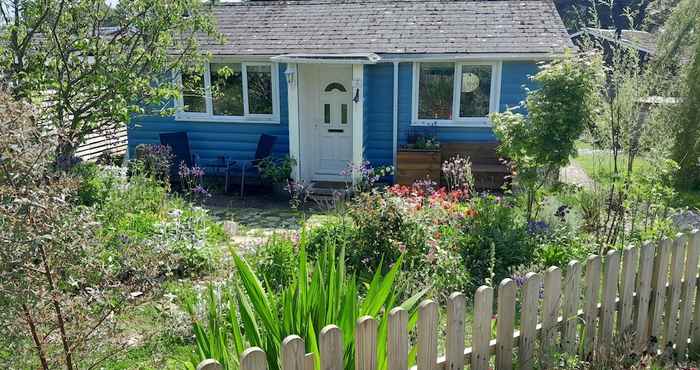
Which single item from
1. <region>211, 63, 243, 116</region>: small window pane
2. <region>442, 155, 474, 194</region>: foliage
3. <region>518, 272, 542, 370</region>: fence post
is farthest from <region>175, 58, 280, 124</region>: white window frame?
<region>518, 272, 542, 370</region>: fence post

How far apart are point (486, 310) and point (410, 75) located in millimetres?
8680

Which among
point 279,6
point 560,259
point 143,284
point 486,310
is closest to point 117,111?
point 143,284

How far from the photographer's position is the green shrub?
5207 millimetres

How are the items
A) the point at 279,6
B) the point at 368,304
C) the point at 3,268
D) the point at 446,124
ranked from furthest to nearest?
1. the point at 279,6
2. the point at 446,124
3. the point at 368,304
4. the point at 3,268

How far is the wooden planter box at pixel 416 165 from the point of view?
34.9ft

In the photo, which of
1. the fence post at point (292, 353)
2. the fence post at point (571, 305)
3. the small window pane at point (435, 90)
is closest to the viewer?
the fence post at point (292, 353)

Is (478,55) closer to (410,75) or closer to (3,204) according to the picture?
(410,75)

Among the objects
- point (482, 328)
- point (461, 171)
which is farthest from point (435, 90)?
point (482, 328)

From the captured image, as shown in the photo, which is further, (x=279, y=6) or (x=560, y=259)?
(x=279, y=6)

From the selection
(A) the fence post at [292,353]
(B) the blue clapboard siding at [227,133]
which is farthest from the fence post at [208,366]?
(B) the blue clapboard siding at [227,133]

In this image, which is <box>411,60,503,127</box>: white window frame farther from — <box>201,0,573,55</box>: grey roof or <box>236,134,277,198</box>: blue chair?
<box>236,134,277,198</box>: blue chair

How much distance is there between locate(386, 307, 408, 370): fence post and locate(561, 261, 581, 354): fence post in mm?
1301

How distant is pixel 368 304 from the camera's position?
2914mm

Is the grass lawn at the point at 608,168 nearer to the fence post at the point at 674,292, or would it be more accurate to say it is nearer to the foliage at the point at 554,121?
the foliage at the point at 554,121
